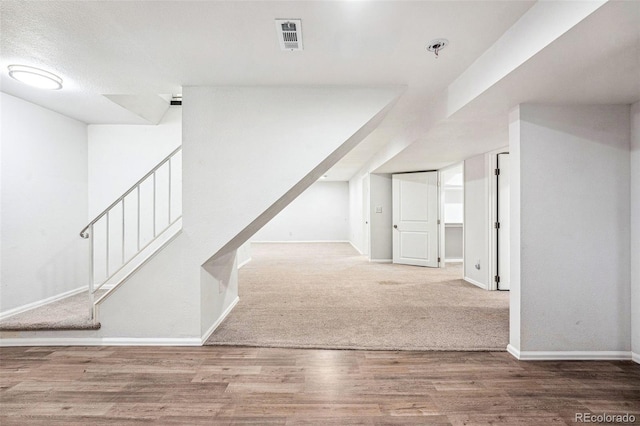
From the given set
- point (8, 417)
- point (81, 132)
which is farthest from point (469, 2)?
point (81, 132)

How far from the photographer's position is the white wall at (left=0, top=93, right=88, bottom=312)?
9.68 ft

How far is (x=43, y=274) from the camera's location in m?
3.30

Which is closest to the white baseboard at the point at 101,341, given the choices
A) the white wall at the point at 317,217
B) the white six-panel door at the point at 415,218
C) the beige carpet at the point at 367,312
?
the beige carpet at the point at 367,312

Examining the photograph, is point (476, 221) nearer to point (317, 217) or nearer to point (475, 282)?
point (475, 282)

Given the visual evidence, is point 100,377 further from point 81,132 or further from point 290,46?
point 81,132

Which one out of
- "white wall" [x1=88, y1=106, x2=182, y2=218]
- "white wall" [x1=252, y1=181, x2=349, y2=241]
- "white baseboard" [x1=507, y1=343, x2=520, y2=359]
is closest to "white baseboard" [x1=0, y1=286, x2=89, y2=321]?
"white wall" [x1=88, y1=106, x2=182, y2=218]

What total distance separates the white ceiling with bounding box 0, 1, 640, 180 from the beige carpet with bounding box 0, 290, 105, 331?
224 cm

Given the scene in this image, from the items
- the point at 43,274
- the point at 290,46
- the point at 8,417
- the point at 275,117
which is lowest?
the point at 8,417

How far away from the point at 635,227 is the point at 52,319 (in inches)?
207

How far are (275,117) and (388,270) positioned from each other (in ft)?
13.9

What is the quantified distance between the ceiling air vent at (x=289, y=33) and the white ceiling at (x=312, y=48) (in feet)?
0.18

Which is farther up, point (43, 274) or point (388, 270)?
point (43, 274)

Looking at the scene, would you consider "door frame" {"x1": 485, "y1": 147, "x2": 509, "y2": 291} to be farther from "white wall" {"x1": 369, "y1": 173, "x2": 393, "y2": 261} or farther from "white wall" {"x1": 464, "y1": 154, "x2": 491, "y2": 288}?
"white wall" {"x1": 369, "y1": 173, "x2": 393, "y2": 261}

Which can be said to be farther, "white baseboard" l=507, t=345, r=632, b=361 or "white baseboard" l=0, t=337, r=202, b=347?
"white baseboard" l=0, t=337, r=202, b=347
